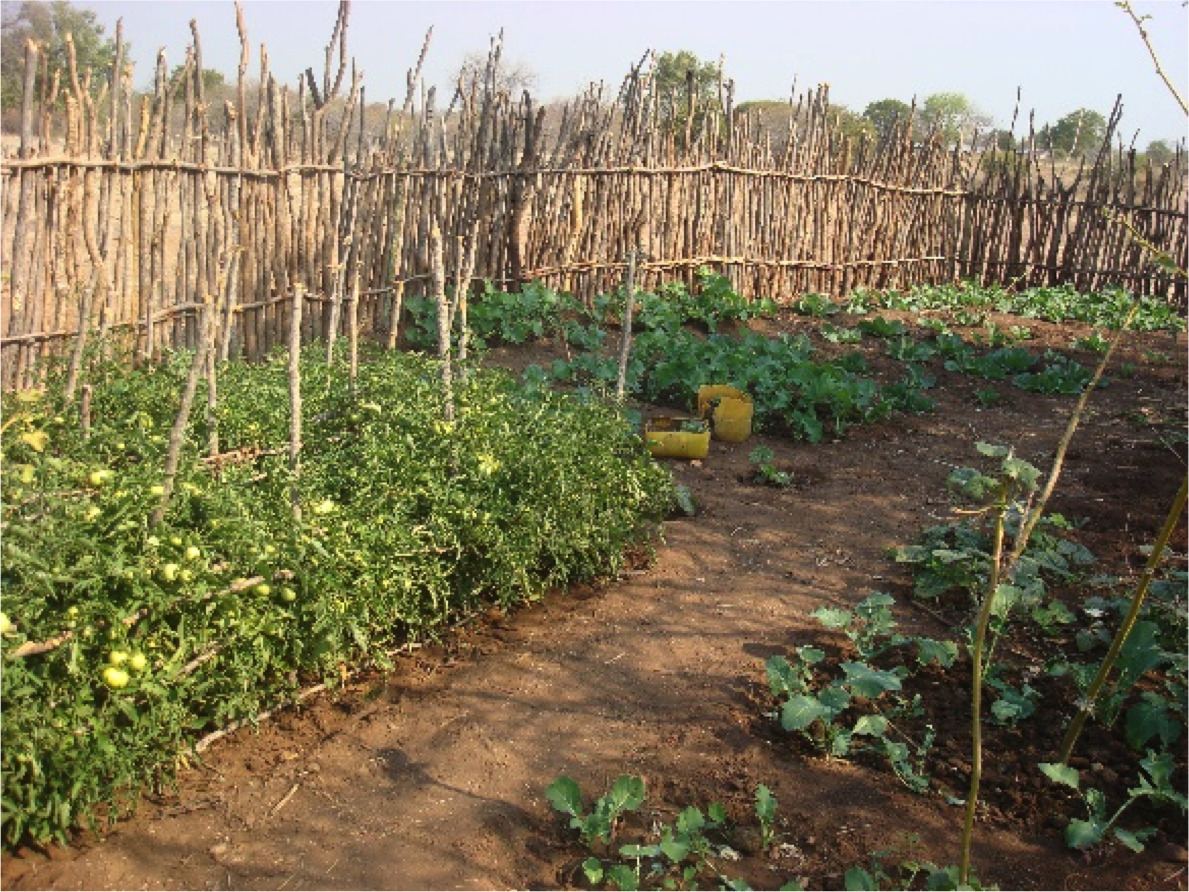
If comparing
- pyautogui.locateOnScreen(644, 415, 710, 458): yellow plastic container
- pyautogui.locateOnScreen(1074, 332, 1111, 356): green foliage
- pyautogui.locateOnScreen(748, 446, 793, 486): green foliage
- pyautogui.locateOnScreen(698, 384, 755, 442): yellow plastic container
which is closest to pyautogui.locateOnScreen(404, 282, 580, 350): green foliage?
pyautogui.locateOnScreen(698, 384, 755, 442): yellow plastic container

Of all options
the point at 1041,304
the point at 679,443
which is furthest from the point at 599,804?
the point at 1041,304

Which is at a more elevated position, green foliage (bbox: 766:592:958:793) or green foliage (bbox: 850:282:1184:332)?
green foliage (bbox: 850:282:1184:332)

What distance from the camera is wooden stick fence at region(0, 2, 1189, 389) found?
540 cm

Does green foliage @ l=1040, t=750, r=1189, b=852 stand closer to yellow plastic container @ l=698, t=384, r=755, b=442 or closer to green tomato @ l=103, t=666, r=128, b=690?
green tomato @ l=103, t=666, r=128, b=690

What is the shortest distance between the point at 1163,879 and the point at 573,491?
82.3 inches

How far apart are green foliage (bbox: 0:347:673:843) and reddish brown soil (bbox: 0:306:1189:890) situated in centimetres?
14

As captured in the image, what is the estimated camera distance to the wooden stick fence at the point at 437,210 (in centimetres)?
540

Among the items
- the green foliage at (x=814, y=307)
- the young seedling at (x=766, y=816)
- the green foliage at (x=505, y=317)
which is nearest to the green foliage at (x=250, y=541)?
the young seedling at (x=766, y=816)

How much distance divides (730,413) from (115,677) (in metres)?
4.25

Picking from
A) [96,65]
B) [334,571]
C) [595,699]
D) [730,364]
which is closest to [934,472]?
[730,364]

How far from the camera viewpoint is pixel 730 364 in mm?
7043

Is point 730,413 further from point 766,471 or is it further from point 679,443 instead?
point 766,471

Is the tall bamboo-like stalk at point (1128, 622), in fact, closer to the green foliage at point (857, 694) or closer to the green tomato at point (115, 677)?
the green foliage at point (857, 694)

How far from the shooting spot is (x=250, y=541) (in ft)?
9.57
